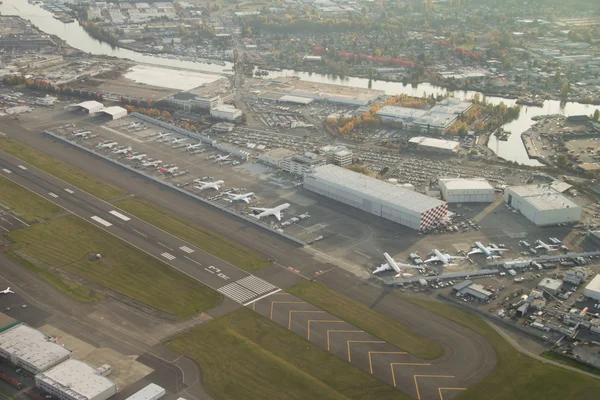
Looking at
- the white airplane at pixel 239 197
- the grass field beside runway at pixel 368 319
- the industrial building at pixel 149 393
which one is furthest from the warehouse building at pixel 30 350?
the white airplane at pixel 239 197

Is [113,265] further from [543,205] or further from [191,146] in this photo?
[543,205]

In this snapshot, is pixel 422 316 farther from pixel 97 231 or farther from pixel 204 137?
pixel 204 137

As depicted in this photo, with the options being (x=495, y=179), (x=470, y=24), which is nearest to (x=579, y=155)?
(x=495, y=179)

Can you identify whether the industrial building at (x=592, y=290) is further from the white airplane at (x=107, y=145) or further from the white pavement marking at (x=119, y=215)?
the white airplane at (x=107, y=145)

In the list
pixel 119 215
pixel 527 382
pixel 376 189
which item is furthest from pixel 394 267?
pixel 119 215

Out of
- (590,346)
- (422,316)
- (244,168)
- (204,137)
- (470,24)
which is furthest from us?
(470,24)

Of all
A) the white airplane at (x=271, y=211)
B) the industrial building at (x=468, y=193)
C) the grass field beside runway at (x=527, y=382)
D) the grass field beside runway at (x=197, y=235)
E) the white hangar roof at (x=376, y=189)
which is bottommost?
the grass field beside runway at (x=527, y=382)

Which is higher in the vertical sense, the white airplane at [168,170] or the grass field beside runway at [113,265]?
the white airplane at [168,170]

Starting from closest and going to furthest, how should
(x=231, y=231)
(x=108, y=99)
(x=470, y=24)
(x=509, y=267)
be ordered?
(x=509, y=267) → (x=231, y=231) → (x=108, y=99) → (x=470, y=24)
